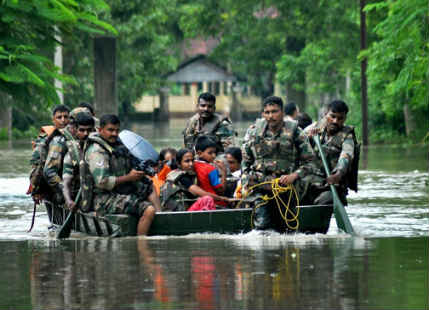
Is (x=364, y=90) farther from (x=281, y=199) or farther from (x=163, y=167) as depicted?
(x=281, y=199)

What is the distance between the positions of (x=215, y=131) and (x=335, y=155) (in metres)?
2.50

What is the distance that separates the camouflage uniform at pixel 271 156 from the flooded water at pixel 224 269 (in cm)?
71

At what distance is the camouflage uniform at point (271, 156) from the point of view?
1502 cm

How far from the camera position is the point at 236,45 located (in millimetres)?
78688

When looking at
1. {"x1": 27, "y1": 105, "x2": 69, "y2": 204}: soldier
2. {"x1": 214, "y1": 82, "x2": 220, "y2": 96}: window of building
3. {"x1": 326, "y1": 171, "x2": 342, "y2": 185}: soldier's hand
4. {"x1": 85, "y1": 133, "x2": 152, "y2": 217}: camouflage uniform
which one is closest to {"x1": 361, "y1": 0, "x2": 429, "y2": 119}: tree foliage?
{"x1": 326, "y1": 171, "x2": 342, "y2": 185}: soldier's hand

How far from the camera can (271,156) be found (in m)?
15.1

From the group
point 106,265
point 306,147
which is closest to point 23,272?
point 106,265

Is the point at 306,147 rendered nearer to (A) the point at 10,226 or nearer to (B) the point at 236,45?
(A) the point at 10,226

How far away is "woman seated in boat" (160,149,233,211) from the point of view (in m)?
15.9

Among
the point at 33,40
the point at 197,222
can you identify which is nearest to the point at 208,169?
the point at 197,222

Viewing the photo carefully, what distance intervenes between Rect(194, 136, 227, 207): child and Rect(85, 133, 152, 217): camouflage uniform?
36.4 inches

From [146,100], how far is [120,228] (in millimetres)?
Result: 96185

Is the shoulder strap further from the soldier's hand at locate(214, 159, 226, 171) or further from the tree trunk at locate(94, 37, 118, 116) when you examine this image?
the tree trunk at locate(94, 37, 118, 116)

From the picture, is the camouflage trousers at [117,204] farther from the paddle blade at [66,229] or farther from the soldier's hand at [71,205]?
the paddle blade at [66,229]
